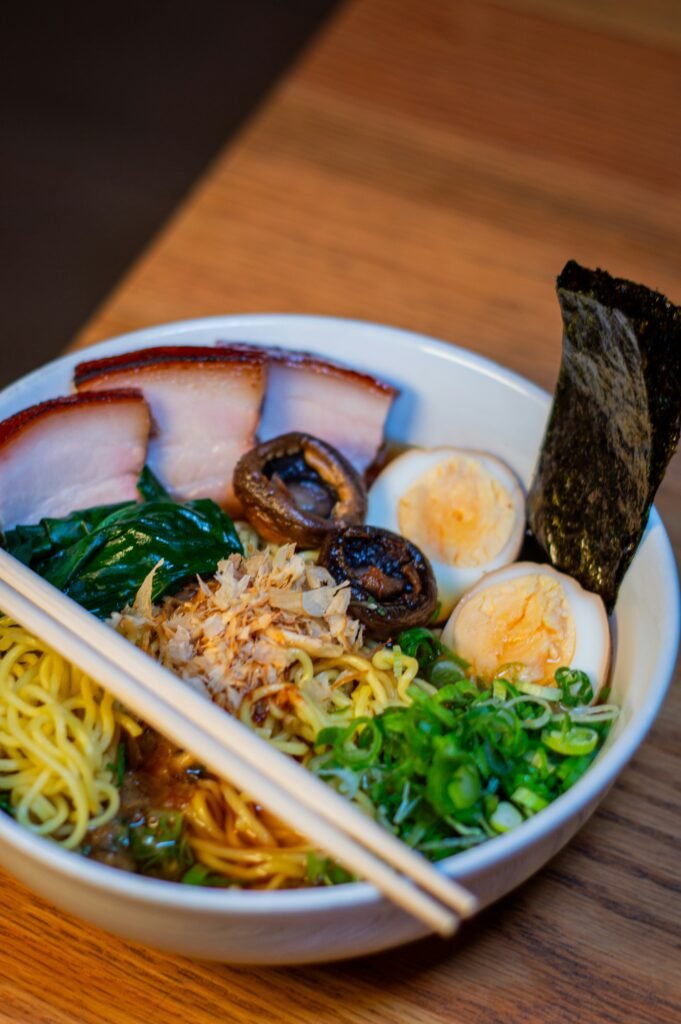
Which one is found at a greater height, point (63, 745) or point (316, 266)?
point (316, 266)

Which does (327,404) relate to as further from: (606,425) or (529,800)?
(529,800)

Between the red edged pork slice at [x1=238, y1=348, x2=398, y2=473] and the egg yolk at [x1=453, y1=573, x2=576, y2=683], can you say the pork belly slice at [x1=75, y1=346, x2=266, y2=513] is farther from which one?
the egg yolk at [x1=453, y1=573, x2=576, y2=683]

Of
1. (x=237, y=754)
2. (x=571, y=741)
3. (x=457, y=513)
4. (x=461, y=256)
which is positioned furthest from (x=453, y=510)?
(x=461, y=256)

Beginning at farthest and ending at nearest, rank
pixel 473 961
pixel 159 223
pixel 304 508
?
pixel 159 223
pixel 304 508
pixel 473 961

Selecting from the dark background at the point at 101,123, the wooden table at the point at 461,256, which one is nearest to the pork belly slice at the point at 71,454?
the wooden table at the point at 461,256

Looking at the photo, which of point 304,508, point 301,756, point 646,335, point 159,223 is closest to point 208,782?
point 301,756

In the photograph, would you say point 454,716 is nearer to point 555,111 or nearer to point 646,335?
point 646,335

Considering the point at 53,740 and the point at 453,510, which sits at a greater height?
the point at 453,510
